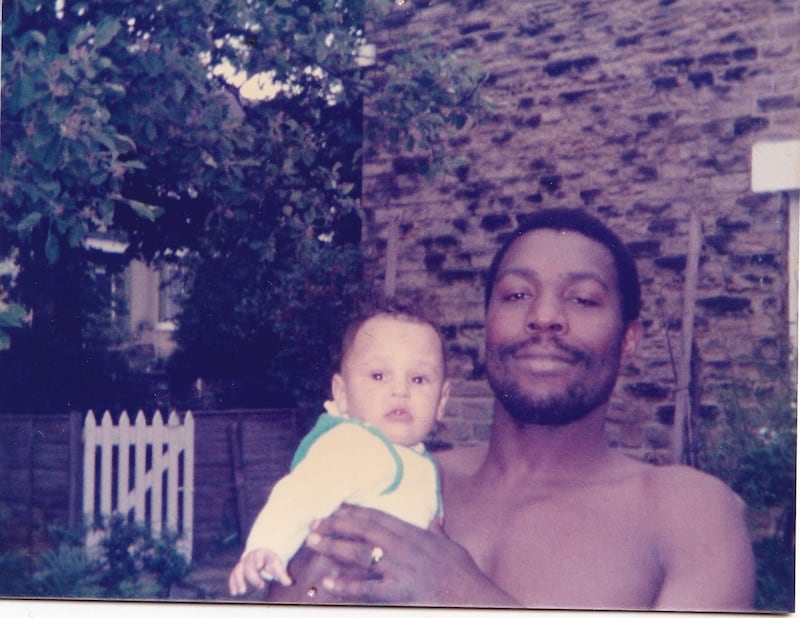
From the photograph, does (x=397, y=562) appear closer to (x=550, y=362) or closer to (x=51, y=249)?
(x=550, y=362)

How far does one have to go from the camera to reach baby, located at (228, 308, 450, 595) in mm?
3818

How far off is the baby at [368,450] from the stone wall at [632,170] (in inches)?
5.8

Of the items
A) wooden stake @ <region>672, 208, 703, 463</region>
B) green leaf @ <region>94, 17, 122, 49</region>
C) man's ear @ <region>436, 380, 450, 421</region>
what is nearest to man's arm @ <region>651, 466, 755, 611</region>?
wooden stake @ <region>672, 208, 703, 463</region>

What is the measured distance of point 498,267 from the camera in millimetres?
4020

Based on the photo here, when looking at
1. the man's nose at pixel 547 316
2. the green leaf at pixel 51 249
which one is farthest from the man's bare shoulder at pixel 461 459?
the green leaf at pixel 51 249

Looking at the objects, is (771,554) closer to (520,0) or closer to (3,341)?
(520,0)

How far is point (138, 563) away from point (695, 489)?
7.55ft

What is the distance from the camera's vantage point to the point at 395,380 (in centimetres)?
387

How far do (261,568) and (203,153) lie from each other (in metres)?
1.75

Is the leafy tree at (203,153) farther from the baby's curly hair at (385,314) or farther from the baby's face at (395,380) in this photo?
the baby's face at (395,380)

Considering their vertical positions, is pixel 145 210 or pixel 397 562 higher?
pixel 145 210

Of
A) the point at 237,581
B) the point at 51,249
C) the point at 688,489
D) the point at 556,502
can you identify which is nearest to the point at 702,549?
the point at 688,489

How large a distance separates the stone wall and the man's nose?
0.78 ft

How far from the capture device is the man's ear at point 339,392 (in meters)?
3.96
